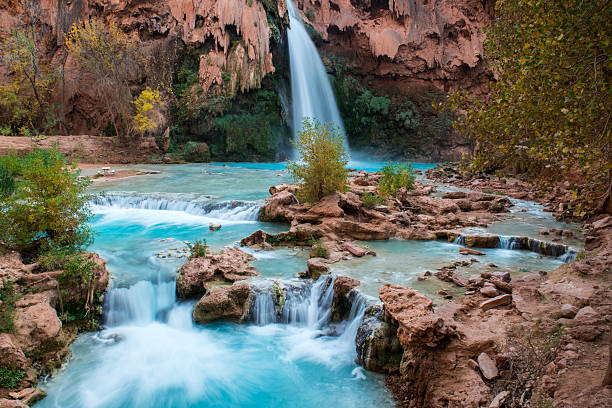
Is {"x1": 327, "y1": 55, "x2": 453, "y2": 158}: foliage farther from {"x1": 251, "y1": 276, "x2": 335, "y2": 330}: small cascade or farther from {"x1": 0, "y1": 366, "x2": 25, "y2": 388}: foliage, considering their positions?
{"x1": 0, "y1": 366, "x2": 25, "y2": 388}: foliage

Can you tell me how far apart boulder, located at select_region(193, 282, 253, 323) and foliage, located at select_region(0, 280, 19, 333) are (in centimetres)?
255

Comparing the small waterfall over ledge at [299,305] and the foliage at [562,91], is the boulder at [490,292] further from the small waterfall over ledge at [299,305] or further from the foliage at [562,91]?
the small waterfall over ledge at [299,305]

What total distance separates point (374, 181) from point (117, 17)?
89.1ft

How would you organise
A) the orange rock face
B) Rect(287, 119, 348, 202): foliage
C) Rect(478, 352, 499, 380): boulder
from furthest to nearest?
1. the orange rock face
2. Rect(287, 119, 348, 202): foliage
3. Rect(478, 352, 499, 380): boulder

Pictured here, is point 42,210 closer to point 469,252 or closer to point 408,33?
point 469,252

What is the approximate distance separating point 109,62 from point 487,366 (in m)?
29.9

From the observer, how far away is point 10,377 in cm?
457

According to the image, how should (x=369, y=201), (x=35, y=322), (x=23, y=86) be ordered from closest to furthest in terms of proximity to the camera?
(x=35, y=322) → (x=369, y=201) → (x=23, y=86)

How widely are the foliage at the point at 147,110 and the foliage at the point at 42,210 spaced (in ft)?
69.6

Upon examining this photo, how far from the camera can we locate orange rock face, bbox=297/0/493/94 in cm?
3662

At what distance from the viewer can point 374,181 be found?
635 inches

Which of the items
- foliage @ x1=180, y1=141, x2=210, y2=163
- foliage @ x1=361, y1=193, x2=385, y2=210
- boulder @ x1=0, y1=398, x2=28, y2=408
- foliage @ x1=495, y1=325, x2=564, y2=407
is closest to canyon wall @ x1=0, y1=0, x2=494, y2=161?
foliage @ x1=180, y1=141, x2=210, y2=163

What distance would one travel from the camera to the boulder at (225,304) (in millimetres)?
6484

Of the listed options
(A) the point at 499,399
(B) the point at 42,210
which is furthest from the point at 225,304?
(A) the point at 499,399
